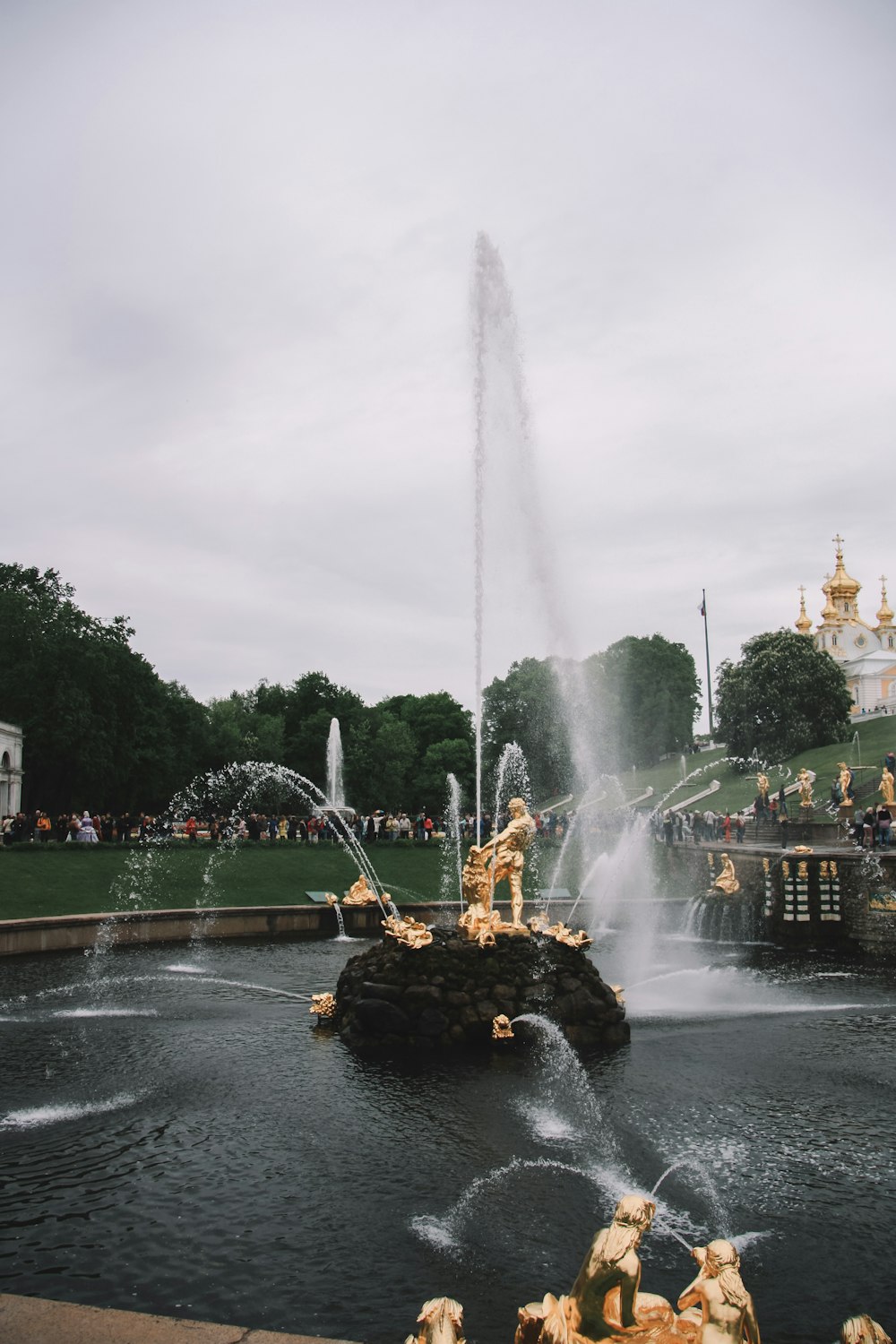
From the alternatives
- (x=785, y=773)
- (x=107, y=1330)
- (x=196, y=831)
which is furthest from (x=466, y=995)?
(x=785, y=773)

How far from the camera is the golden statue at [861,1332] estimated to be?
4.82m

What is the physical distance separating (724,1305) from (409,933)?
35.0ft

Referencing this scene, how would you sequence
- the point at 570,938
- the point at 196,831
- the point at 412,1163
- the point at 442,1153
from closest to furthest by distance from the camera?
the point at 412,1163 → the point at 442,1153 → the point at 570,938 → the point at 196,831

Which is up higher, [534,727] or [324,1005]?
[534,727]

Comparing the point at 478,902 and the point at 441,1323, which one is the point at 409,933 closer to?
the point at 478,902

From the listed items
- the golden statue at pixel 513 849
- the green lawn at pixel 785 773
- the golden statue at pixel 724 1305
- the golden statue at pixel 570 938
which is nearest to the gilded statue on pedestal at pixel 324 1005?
the golden statue at pixel 513 849

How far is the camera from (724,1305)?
4980 mm

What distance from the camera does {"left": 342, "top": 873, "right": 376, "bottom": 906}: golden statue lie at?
91.4ft

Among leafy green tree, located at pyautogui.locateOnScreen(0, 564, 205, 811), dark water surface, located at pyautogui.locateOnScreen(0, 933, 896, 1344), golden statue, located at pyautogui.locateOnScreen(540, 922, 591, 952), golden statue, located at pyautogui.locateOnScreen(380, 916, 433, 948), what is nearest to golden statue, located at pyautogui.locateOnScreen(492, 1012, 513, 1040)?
dark water surface, located at pyautogui.locateOnScreen(0, 933, 896, 1344)

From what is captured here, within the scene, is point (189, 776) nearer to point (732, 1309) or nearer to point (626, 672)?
point (626, 672)

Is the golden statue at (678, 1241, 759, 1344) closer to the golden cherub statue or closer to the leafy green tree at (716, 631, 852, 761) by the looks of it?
the golden cherub statue

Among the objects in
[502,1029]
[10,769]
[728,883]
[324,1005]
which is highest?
[10,769]

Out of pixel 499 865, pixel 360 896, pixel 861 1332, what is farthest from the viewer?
pixel 360 896

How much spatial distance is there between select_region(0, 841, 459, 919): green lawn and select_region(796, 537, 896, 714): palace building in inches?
2964
